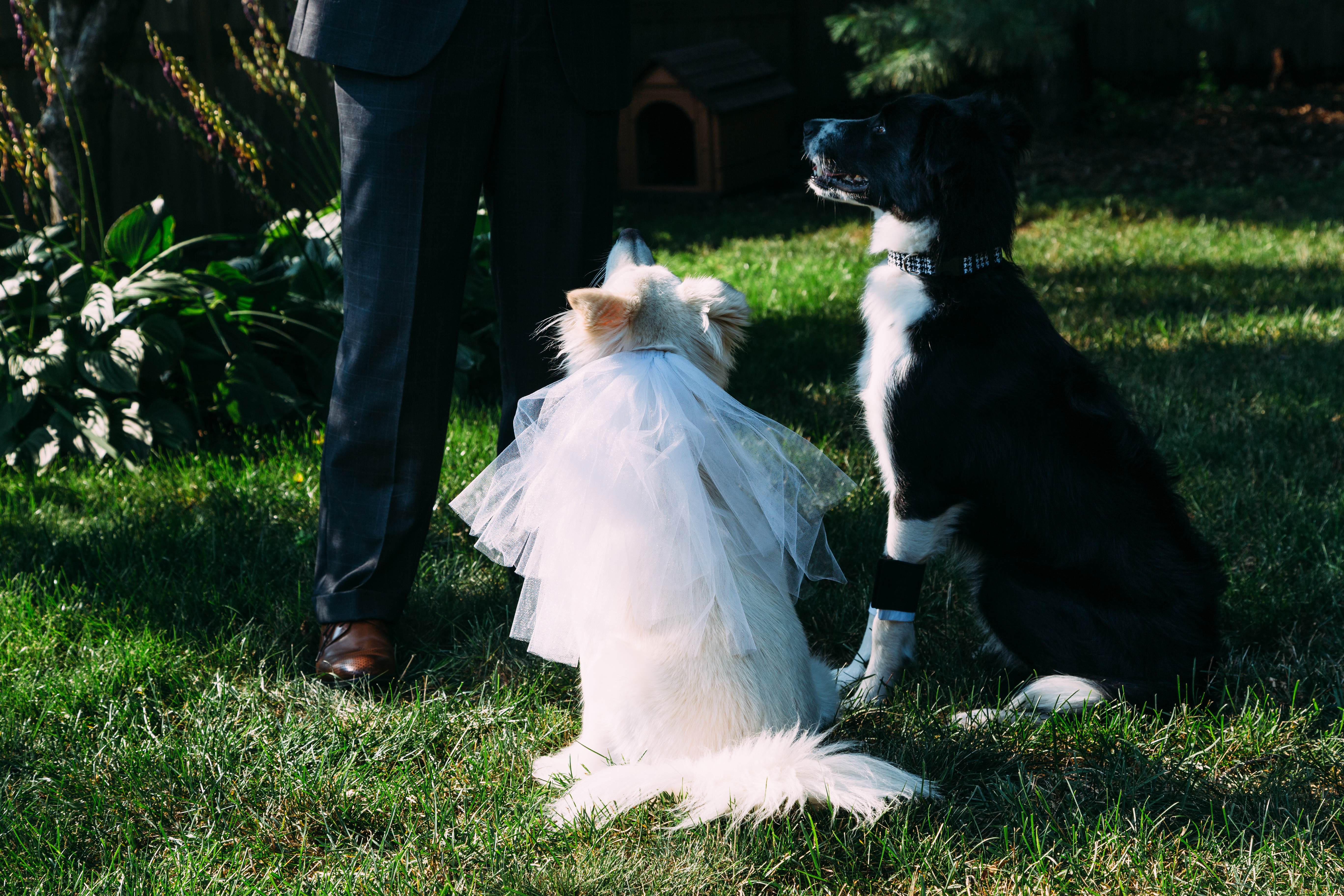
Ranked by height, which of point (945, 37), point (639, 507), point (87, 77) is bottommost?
point (639, 507)

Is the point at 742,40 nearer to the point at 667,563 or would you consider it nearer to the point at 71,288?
the point at 71,288

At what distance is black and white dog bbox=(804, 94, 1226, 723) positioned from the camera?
216cm

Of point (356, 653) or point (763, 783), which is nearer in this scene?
point (763, 783)

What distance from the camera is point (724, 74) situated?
28.8 ft

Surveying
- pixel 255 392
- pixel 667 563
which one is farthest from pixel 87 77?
pixel 667 563

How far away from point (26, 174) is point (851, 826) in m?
3.09

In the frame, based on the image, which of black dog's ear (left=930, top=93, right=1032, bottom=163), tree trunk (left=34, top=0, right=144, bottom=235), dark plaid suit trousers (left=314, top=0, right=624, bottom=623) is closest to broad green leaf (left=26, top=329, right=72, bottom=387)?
tree trunk (left=34, top=0, right=144, bottom=235)

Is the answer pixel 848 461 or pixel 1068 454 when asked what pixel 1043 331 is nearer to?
pixel 1068 454

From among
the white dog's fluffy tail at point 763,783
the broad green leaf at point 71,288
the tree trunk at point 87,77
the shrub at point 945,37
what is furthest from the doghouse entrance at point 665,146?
the white dog's fluffy tail at point 763,783

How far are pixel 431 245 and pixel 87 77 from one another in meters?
2.86

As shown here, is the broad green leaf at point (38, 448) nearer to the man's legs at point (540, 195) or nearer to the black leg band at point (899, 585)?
the man's legs at point (540, 195)

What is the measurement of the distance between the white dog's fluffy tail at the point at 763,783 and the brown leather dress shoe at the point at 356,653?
76 cm

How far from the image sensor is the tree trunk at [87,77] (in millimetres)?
4098

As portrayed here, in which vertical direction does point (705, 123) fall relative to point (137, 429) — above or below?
above
